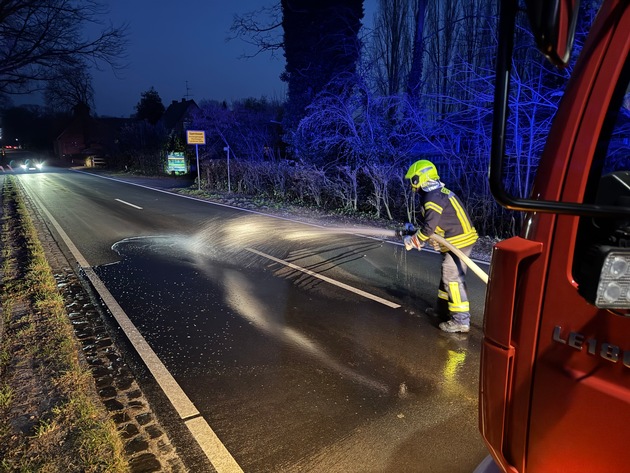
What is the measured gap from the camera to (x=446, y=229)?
4.52 metres

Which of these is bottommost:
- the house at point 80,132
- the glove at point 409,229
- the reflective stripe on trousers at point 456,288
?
the reflective stripe on trousers at point 456,288

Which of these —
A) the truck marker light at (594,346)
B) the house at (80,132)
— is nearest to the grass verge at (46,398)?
the truck marker light at (594,346)

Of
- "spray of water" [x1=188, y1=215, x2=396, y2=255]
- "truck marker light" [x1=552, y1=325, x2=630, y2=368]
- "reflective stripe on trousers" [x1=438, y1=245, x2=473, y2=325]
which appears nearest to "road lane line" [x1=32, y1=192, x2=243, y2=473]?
"truck marker light" [x1=552, y1=325, x2=630, y2=368]

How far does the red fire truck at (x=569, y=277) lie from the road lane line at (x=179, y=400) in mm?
1857

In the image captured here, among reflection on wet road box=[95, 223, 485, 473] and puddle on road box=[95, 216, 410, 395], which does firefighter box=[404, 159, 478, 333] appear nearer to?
reflection on wet road box=[95, 223, 485, 473]

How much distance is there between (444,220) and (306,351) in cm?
195

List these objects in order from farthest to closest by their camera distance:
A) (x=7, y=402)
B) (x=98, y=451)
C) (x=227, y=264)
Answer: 1. (x=227, y=264)
2. (x=7, y=402)
3. (x=98, y=451)

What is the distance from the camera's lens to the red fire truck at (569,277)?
3.74 feet

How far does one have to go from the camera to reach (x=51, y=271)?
6781mm

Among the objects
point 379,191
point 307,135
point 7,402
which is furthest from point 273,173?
point 7,402

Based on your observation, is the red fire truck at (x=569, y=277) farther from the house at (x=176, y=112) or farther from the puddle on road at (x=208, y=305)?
the house at (x=176, y=112)

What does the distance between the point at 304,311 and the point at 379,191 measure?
8482 millimetres

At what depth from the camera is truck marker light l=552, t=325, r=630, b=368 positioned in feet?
3.96

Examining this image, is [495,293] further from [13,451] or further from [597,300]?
[13,451]
